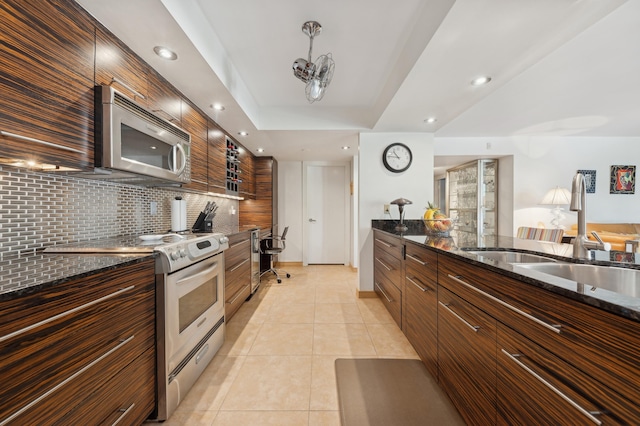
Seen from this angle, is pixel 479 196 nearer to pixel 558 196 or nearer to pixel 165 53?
pixel 558 196

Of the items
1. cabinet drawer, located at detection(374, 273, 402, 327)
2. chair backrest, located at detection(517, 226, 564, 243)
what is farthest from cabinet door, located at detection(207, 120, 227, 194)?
chair backrest, located at detection(517, 226, 564, 243)

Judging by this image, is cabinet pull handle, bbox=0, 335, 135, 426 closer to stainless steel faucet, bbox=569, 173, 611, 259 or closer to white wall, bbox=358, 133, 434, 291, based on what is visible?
stainless steel faucet, bbox=569, 173, 611, 259

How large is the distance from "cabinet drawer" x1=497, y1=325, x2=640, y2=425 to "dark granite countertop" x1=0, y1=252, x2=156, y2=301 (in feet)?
4.98

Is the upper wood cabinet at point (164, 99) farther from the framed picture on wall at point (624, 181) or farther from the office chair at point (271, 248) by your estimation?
the framed picture on wall at point (624, 181)

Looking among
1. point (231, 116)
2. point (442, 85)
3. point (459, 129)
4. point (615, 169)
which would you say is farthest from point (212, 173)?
point (615, 169)

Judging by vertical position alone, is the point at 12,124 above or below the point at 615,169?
below

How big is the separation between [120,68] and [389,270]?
103 inches

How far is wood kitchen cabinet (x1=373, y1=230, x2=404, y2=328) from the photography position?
2328 millimetres

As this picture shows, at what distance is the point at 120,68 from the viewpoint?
1.51 metres

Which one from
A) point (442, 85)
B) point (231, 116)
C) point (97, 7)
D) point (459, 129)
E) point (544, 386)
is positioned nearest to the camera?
point (544, 386)

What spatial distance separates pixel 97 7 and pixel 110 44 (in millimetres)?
197

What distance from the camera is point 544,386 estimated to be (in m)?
0.77

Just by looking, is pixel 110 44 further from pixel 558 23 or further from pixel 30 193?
pixel 558 23

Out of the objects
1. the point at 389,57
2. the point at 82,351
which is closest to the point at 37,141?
the point at 82,351
